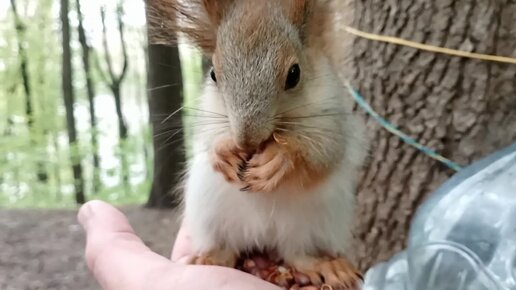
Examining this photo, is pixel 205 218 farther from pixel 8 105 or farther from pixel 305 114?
pixel 8 105

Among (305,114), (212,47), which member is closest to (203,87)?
(212,47)

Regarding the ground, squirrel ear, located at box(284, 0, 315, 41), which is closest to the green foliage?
the ground

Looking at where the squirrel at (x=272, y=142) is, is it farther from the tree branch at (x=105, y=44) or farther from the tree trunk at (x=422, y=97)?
the tree branch at (x=105, y=44)

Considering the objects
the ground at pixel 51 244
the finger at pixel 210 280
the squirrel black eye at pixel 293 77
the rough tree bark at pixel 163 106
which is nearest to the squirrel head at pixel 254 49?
the squirrel black eye at pixel 293 77

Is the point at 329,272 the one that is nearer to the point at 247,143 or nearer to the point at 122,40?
the point at 247,143

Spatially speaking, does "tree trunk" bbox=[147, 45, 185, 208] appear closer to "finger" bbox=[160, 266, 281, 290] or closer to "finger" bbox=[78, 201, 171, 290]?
"finger" bbox=[78, 201, 171, 290]

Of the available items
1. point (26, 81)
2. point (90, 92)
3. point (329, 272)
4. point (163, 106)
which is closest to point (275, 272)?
point (329, 272)
